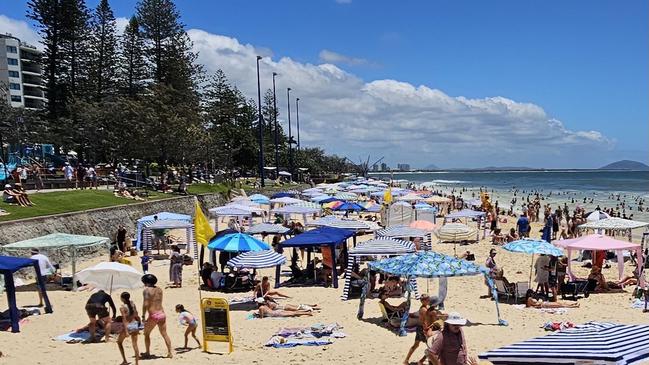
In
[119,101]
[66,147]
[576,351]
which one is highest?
[119,101]

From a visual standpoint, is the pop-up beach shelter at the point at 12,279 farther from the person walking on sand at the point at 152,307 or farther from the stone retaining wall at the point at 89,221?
the stone retaining wall at the point at 89,221

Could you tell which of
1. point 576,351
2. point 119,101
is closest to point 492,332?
point 576,351

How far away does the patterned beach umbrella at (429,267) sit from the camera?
32.3 feet

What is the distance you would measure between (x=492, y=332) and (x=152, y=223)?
12312 millimetres

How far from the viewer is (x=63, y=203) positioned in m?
21.5

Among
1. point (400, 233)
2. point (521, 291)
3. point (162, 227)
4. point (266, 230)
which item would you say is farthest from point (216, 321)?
point (162, 227)

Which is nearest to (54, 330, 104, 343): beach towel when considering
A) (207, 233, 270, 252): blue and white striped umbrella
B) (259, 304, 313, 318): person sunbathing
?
(259, 304, 313, 318): person sunbathing

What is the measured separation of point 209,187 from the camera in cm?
3888

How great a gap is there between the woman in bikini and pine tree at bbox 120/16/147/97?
42.3 m

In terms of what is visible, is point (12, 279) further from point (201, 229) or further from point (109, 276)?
point (201, 229)

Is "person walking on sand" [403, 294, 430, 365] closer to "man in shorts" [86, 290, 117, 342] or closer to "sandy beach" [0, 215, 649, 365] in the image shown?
"sandy beach" [0, 215, 649, 365]

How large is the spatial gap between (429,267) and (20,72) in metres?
79.0

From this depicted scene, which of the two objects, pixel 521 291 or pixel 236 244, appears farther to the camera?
pixel 236 244

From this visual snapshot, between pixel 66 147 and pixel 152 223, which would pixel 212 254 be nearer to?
pixel 152 223
